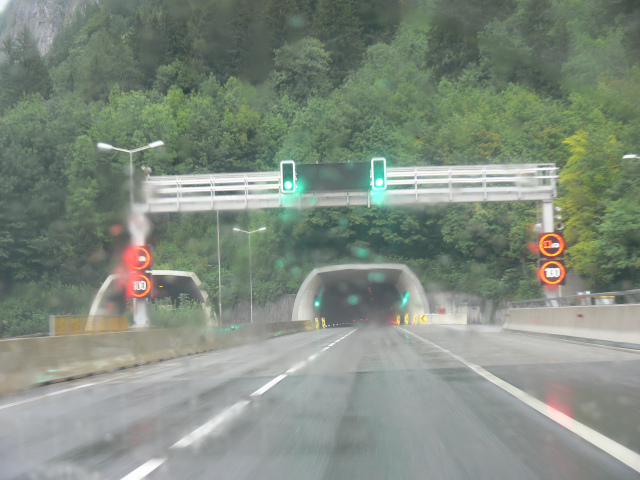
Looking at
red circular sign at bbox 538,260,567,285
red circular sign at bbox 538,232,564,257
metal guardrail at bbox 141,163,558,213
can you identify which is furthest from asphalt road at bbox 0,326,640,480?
metal guardrail at bbox 141,163,558,213

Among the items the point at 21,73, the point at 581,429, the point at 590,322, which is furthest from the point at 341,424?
the point at 21,73

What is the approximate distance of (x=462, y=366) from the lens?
14.3 metres

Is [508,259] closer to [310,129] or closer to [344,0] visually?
[310,129]

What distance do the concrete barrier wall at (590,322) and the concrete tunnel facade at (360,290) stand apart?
33087 millimetres

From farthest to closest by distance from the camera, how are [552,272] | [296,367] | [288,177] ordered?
[288,177], [552,272], [296,367]

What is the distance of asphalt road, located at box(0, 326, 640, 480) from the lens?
20.1 feet

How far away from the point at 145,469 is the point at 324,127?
83.2 m

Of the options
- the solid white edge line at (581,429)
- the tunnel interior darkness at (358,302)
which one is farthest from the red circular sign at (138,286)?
the tunnel interior darkness at (358,302)

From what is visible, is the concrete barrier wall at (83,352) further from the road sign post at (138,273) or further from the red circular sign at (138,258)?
the red circular sign at (138,258)

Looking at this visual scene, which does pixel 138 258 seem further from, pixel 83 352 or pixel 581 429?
pixel 581 429

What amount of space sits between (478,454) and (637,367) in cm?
715

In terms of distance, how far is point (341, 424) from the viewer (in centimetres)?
819

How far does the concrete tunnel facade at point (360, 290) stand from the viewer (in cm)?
6209

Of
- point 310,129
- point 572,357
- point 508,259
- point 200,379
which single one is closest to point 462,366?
point 572,357
